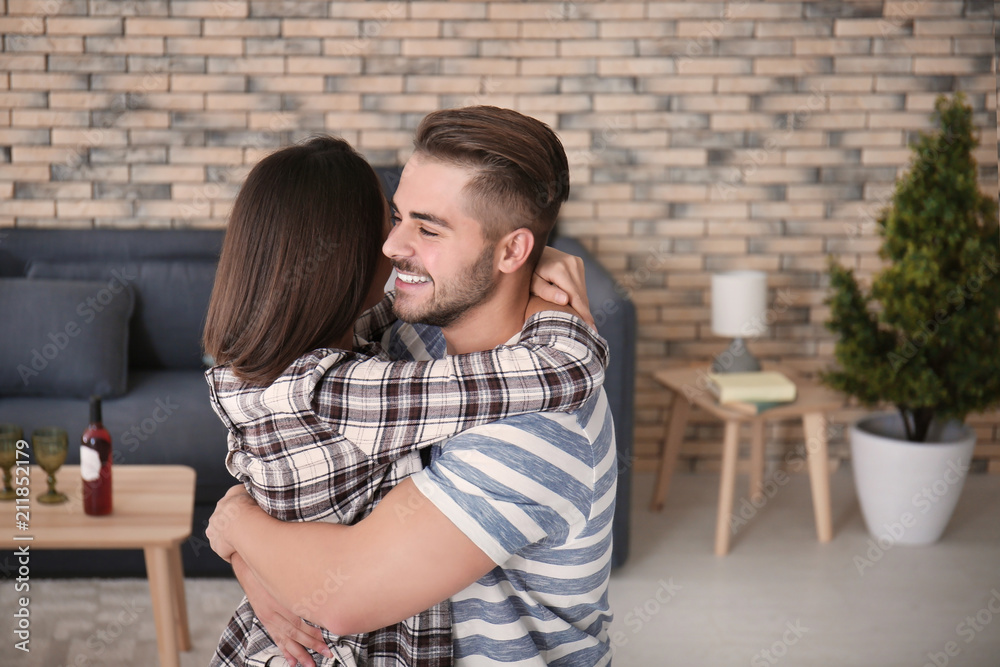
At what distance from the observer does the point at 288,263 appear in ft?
3.29

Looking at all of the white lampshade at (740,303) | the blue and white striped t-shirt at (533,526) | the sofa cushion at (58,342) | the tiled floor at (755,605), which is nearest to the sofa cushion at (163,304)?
the sofa cushion at (58,342)

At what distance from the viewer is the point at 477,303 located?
1.16 meters

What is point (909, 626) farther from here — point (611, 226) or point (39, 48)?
point (39, 48)

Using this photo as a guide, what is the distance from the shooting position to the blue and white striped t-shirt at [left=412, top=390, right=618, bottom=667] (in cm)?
92

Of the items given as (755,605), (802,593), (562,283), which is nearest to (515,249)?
(562,283)

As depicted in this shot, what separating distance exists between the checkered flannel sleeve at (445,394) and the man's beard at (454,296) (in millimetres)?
150

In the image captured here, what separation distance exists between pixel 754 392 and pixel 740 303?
358 mm

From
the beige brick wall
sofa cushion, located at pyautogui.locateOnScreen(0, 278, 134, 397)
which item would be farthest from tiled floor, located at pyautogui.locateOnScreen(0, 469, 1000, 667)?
the beige brick wall

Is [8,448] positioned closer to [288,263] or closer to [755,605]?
[288,263]

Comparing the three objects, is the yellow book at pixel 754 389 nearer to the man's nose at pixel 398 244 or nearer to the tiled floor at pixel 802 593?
the tiled floor at pixel 802 593

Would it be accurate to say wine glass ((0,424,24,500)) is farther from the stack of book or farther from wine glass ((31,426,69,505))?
the stack of book

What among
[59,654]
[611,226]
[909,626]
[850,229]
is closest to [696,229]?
[611,226]

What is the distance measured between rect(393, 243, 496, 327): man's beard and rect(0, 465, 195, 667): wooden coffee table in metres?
0.99

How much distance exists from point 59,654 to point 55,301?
46.3 inches
